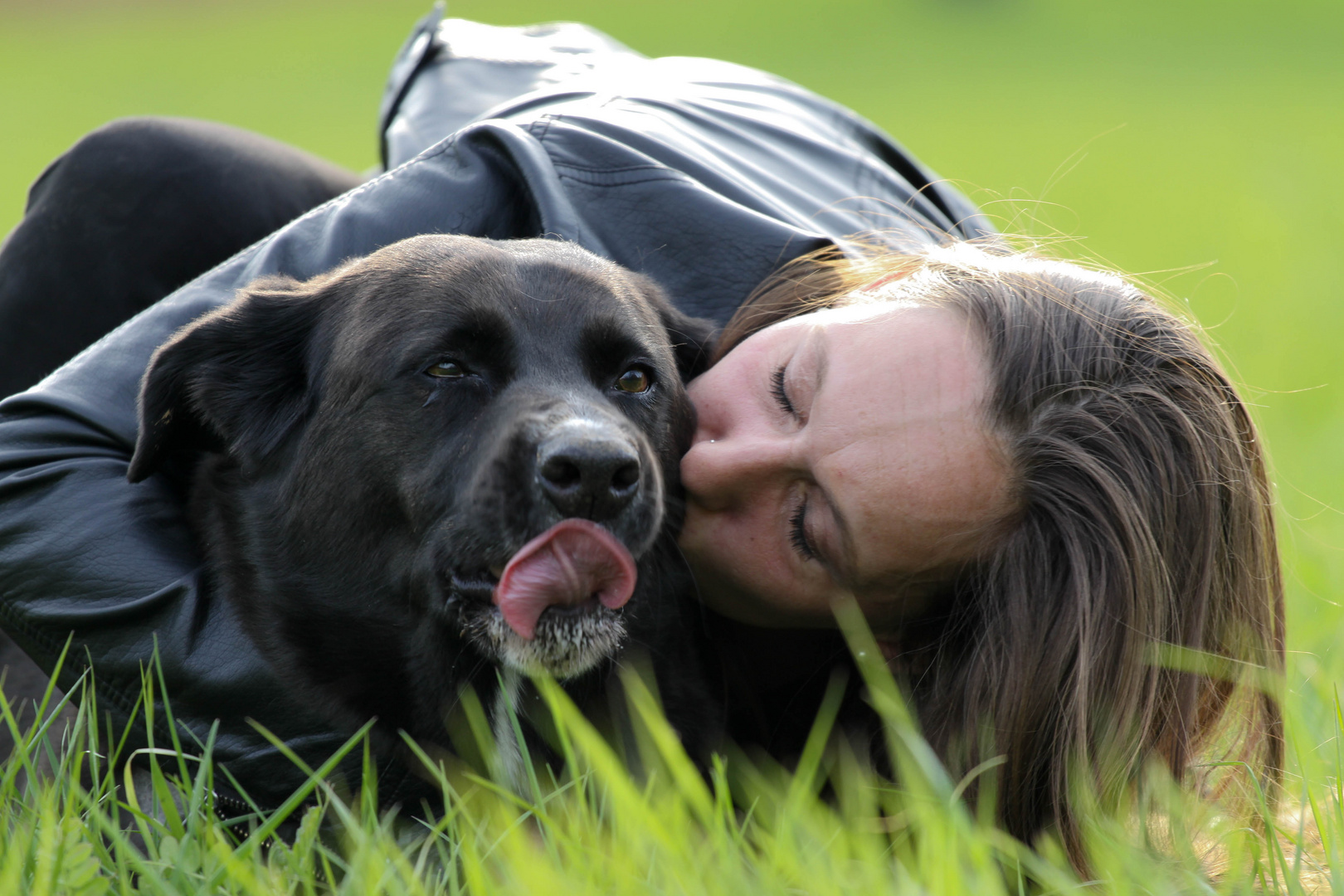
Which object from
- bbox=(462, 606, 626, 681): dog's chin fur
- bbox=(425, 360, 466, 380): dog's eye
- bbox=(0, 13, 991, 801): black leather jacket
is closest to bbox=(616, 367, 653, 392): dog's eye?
bbox=(425, 360, 466, 380): dog's eye

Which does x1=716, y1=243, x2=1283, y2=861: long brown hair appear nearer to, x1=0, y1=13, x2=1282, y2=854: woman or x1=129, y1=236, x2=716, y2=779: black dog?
x1=0, y1=13, x2=1282, y2=854: woman

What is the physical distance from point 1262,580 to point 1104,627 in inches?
15.9

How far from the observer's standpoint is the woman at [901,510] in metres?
2.26

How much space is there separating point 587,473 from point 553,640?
312mm

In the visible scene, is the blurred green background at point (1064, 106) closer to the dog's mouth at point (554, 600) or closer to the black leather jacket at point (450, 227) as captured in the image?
the black leather jacket at point (450, 227)

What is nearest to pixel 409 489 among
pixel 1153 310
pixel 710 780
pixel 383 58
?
pixel 710 780

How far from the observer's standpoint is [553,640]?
2.10 meters

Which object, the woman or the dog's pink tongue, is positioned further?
the woman

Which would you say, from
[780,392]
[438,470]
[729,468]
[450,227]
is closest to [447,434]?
[438,470]

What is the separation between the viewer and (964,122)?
18.9 meters

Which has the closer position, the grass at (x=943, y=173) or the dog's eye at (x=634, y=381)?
the grass at (x=943, y=173)

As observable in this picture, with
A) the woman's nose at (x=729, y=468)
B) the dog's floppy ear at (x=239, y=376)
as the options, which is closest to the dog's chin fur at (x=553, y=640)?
the woman's nose at (x=729, y=468)

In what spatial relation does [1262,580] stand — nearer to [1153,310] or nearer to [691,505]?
[1153,310]

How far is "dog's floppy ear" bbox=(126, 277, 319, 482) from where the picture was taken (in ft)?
7.61
